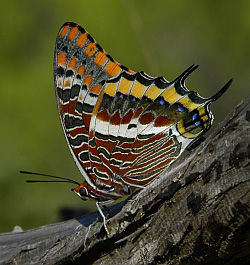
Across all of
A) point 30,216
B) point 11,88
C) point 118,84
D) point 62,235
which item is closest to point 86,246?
point 62,235

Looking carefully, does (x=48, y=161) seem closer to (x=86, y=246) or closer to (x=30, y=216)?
(x=30, y=216)

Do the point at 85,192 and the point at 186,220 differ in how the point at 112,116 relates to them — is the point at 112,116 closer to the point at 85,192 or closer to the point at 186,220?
the point at 85,192

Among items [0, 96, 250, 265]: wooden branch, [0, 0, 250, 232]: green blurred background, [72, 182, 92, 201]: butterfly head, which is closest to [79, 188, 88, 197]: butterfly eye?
[72, 182, 92, 201]: butterfly head

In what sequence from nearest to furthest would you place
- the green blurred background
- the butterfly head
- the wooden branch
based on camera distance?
1. the wooden branch
2. the butterfly head
3. the green blurred background

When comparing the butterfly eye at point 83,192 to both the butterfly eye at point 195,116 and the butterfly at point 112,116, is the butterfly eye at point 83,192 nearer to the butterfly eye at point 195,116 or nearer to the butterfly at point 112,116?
the butterfly at point 112,116

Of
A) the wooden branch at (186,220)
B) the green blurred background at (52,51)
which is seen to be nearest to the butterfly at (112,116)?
the wooden branch at (186,220)

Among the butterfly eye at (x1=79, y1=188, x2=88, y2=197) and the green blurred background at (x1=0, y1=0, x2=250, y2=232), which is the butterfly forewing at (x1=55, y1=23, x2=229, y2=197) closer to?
the butterfly eye at (x1=79, y1=188, x2=88, y2=197)

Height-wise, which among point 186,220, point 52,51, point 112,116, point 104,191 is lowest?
point 186,220

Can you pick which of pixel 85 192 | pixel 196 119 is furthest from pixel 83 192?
pixel 196 119
